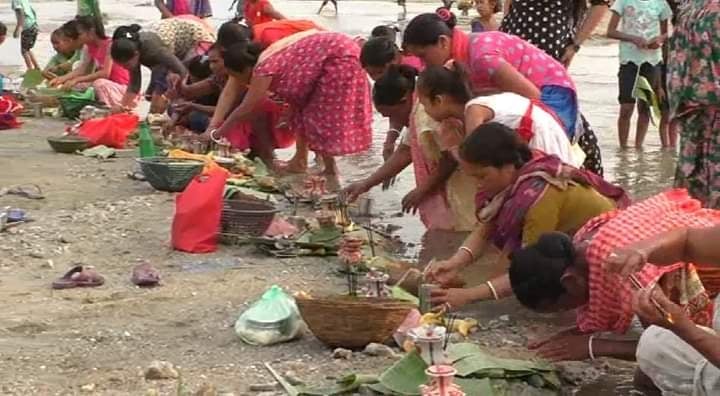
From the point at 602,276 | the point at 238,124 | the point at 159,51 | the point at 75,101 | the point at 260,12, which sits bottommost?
the point at 75,101

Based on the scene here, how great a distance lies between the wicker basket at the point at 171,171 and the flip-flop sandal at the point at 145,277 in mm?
1781

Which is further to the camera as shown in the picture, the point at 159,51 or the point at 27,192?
the point at 159,51

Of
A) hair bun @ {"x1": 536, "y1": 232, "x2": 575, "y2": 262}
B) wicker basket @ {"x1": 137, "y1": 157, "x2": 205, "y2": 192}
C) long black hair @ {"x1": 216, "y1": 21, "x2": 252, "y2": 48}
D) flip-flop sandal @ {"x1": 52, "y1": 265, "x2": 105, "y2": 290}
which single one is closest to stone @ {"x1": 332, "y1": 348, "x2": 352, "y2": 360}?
hair bun @ {"x1": 536, "y1": 232, "x2": 575, "y2": 262}

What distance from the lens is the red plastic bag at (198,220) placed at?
6.56 meters

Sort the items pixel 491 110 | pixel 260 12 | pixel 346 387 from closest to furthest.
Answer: pixel 346 387, pixel 491 110, pixel 260 12

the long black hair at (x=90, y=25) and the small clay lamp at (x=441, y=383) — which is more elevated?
the small clay lamp at (x=441, y=383)

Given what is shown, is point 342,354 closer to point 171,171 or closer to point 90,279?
point 90,279

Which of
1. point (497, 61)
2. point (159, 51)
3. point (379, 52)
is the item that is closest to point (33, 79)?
point (159, 51)

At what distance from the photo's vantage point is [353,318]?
477 centimetres

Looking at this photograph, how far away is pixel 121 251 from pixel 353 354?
2.18 meters

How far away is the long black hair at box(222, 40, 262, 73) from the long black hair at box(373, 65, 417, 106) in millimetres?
1666

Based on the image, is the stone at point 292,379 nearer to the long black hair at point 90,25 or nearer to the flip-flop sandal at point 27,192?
the flip-flop sandal at point 27,192

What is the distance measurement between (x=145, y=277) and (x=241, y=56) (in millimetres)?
2986

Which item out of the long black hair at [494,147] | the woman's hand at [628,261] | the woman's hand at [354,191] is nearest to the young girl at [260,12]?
the woman's hand at [354,191]
